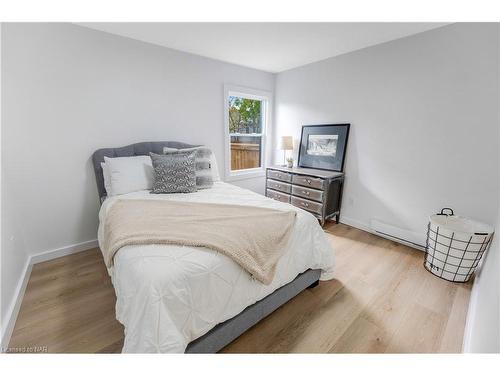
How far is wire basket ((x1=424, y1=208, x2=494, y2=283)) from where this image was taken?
1822mm

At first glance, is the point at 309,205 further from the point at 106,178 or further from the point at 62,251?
the point at 62,251

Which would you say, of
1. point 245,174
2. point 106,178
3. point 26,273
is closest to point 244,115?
point 245,174

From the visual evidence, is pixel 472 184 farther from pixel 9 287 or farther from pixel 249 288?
pixel 9 287

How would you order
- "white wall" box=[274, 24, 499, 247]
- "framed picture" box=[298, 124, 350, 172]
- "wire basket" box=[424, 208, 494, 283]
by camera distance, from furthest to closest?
"framed picture" box=[298, 124, 350, 172] < "white wall" box=[274, 24, 499, 247] < "wire basket" box=[424, 208, 494, 283]

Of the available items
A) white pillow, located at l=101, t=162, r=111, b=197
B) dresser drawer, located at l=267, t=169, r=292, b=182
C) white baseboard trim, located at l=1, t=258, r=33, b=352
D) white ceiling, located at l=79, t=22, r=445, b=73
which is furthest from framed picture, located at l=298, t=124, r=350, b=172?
white baseboard trim, located at l=1, t=258, r=33, b=352

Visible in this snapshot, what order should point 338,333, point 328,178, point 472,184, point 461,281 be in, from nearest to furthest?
point 338,333
point 461,281
point 472,184
point 328,178

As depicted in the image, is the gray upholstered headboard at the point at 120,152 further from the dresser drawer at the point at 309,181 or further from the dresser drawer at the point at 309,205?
the dresser drawer at the point at 309,205

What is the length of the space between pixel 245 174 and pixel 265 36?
2033mm

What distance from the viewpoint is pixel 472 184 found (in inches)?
81.1

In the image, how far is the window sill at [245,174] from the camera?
Answer: 3.61 m

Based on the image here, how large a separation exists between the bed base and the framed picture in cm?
185

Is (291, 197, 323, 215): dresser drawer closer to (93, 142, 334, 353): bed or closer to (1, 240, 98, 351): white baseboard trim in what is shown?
(93, 142, 334, 353): bed
